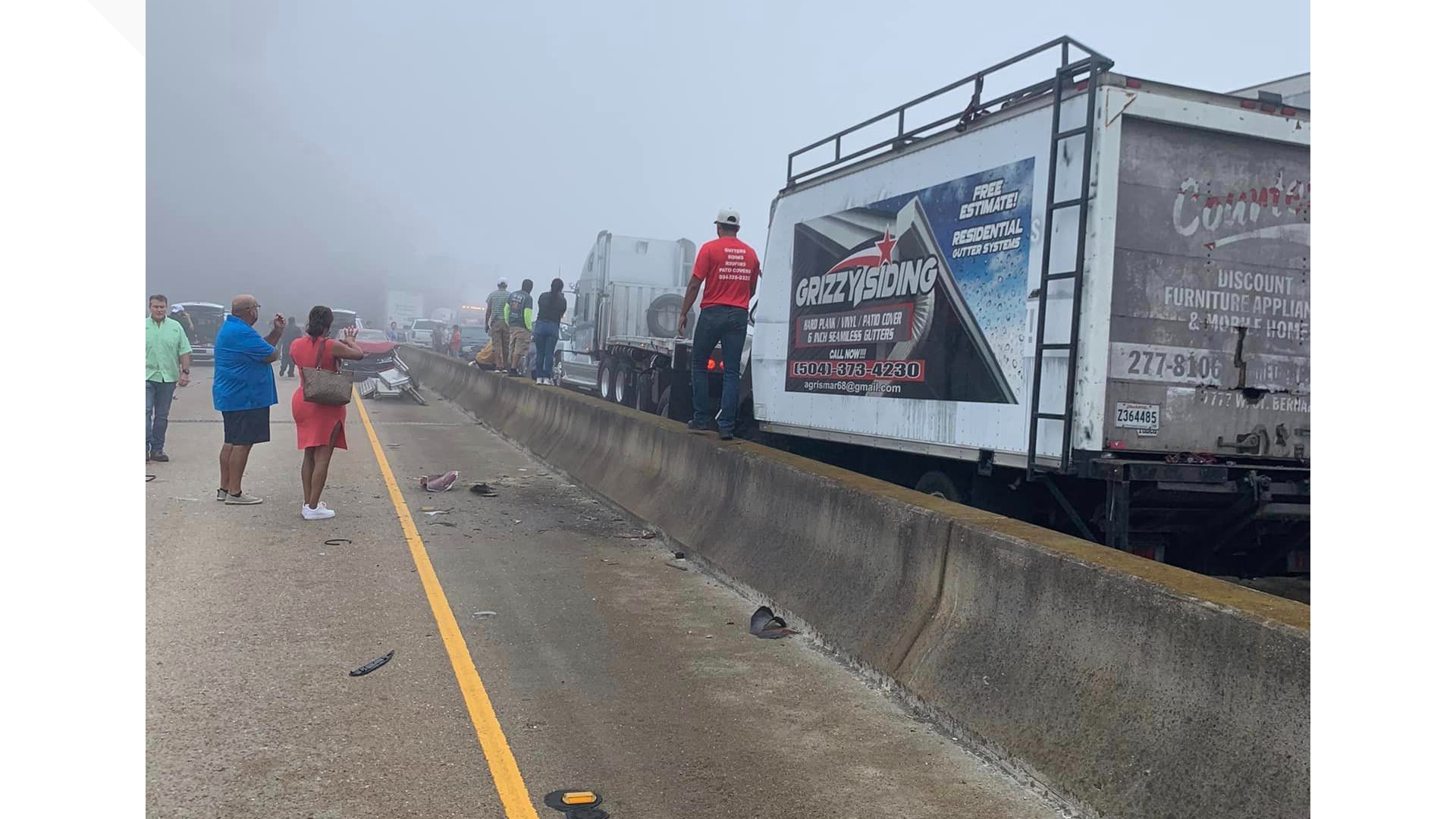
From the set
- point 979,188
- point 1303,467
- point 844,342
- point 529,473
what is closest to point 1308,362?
point 1303,467

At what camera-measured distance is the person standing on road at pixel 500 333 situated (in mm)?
21703

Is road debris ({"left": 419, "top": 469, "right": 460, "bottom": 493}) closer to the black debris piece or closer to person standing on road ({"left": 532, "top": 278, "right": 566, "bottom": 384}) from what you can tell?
the black debris piece

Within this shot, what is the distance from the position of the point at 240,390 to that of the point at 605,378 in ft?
38.5

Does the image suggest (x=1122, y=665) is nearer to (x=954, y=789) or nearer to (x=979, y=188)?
(x=954, y=789)

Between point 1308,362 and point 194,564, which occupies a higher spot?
point 1308,362

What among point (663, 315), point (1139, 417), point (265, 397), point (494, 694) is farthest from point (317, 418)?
point (663, 315)

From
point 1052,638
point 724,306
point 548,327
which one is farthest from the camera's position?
point 548,327

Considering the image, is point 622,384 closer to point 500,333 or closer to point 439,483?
point 500,333

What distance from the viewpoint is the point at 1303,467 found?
23.4 ft

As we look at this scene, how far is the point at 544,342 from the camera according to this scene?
21.4m

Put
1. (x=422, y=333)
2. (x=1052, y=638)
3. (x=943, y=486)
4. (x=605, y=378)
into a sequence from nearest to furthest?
(x=1052, y=638) < (x=943, y=486) < (x=605, y=378) < (x=422, y=333)

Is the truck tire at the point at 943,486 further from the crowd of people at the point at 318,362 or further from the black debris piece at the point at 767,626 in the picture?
the black debris piece at the point at 767,626

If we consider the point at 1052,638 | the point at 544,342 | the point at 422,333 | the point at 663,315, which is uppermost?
the point at 663,315

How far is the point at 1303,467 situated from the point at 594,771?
5184mm
